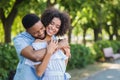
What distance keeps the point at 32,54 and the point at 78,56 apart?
14.2 meters

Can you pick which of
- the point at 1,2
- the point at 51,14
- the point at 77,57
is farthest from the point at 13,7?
the point at 51,14

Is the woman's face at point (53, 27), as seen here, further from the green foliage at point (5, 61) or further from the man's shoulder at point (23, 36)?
the green foliage at point (5, 61)

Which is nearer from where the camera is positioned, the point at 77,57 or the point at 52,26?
the point at 52,26

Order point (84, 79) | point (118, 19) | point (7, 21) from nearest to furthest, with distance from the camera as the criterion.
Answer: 1. point (84, 79)
2. point (7, 21)
3. point (118, 19)

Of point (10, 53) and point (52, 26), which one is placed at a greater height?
point (52, 26)

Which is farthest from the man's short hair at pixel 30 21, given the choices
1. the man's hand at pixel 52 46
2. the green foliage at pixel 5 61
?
the green foliage at pixel 5 61

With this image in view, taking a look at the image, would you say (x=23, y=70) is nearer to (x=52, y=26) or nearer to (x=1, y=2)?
(x=52, y=26)

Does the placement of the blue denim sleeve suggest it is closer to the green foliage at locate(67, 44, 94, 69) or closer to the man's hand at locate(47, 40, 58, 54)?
the man's hand at locate(47, 40, 58, 54)

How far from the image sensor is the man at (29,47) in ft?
10.5

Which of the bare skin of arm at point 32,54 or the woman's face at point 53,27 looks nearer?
the bare skin of arm at point 32,54

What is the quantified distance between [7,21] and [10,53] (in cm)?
858

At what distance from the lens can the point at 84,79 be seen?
43.7 feet

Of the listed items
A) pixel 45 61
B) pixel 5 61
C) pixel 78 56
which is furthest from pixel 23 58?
pixel 78 56

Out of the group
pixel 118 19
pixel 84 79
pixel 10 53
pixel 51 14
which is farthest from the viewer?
pixel 118 19
